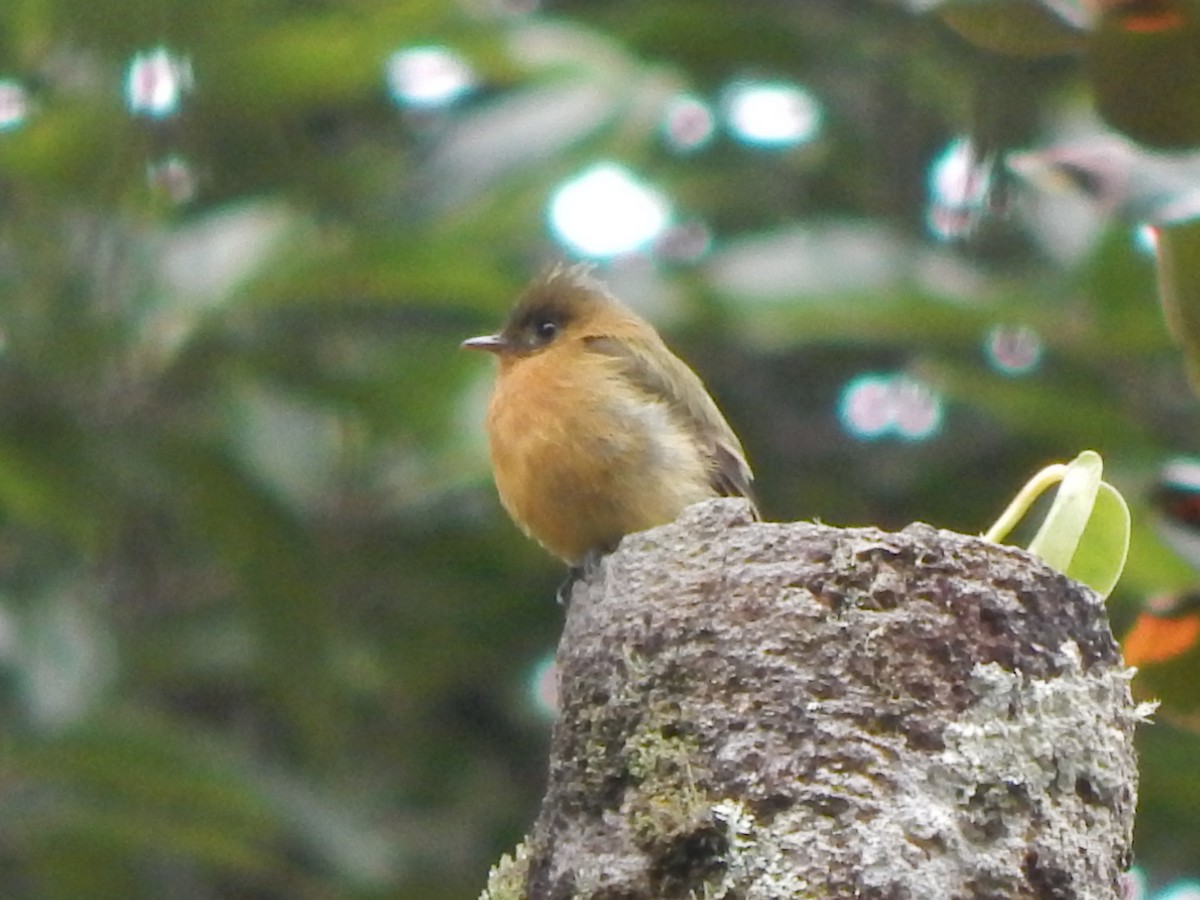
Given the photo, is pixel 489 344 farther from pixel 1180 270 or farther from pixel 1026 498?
pixel 1180 270

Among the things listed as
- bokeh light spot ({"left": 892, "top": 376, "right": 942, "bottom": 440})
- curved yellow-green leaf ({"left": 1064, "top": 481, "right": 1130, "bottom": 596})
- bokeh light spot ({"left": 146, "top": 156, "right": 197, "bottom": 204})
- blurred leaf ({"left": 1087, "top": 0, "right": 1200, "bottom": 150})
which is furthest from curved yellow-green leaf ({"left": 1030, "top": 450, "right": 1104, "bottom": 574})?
bokeh light spot ({"left": 892, "top": 376, "right": 942, "bottom": 440})

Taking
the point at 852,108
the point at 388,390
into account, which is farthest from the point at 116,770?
the point at 852,108

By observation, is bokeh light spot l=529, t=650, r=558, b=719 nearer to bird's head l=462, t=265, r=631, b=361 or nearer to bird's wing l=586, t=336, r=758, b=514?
bird's head l=462, t=265, r=631, b=361

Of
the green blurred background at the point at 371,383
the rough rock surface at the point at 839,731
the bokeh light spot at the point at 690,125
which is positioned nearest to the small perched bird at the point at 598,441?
the green blurred background at the point at 371,383

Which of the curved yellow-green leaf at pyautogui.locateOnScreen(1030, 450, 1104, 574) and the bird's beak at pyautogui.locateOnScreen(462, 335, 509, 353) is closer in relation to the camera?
the curved yellow-green leaf at pyautogui.locateOnScreen(1030, 450, 1104, 574)

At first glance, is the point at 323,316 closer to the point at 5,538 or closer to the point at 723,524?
the point at 5,538

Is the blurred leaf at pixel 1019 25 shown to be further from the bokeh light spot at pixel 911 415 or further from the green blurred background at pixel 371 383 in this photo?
the bokeh light spot at pixel 911 415
